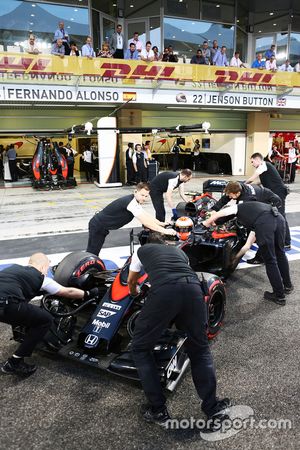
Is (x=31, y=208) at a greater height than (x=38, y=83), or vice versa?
(x=38, y=83)

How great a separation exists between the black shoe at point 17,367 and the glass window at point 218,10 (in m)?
20.6

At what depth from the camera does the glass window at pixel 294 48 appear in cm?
2119

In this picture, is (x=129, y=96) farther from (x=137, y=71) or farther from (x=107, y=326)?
(x=107, y=326)

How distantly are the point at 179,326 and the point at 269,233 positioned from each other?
2292 mm

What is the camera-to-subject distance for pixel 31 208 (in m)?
10.5

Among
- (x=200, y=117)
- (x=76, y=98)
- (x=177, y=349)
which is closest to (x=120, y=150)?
(x=76, y=98)

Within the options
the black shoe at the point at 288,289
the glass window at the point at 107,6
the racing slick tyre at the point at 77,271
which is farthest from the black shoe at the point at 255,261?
the glass window at the point at 107,6

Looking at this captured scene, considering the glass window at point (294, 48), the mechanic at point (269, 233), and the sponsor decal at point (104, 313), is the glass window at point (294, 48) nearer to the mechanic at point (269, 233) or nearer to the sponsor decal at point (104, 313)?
the mechanic at point (269, 233)

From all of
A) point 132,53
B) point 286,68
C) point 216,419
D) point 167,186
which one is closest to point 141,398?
point 216,419

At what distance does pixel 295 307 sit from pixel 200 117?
1475cm

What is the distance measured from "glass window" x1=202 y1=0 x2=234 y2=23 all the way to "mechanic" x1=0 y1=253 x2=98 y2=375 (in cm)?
2013

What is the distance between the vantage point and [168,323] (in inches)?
96.6

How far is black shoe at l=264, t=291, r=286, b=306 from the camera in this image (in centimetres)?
451

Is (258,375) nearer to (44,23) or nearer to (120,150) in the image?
(120,150)
